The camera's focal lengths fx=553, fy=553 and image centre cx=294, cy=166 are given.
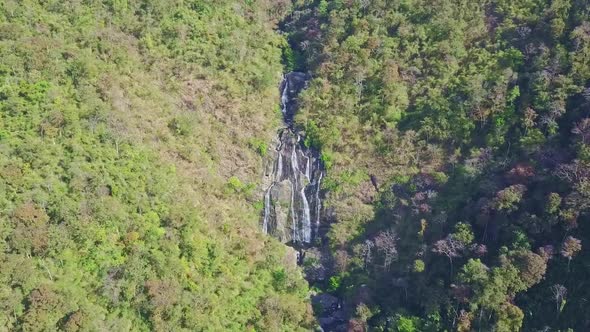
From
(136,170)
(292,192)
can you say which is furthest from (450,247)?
(136,170)

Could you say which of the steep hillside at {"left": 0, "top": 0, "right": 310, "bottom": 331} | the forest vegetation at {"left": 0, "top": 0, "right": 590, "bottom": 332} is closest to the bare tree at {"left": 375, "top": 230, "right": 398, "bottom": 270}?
the forest vegetation at {"left": 0, "top": 0, "right": 590, "bottom": 332}

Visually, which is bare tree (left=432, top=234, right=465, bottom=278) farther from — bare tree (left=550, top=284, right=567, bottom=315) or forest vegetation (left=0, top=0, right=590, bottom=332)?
bare tree (left=550, top=284, right=567, bottom=315)

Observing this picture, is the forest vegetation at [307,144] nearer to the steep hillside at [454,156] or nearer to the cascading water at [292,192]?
the steep hillside at [454,156]

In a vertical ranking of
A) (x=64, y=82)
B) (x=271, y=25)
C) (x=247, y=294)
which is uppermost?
(x=271, y=25)

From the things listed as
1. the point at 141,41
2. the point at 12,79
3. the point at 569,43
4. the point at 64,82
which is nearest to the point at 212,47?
the point at 141,41

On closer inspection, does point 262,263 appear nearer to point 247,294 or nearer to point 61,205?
point 247,294
